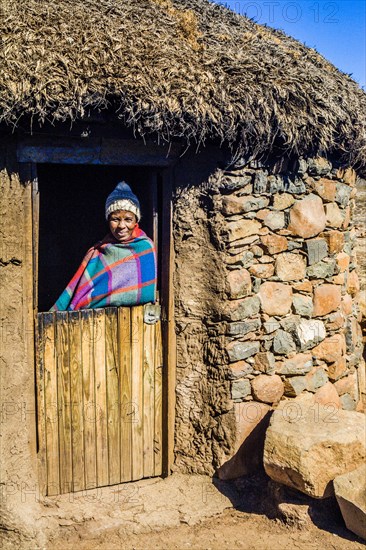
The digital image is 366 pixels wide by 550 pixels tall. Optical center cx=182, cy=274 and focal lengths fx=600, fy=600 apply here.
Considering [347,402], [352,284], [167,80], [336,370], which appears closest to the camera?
[167,80]

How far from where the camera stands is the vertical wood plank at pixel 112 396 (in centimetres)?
466

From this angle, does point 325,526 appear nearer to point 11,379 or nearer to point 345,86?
point 11,379

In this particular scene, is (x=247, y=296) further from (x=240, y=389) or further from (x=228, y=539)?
(x=228, y=539)

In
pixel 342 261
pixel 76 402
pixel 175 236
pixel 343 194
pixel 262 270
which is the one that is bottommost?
pixel 76 402

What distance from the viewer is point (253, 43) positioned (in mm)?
5168

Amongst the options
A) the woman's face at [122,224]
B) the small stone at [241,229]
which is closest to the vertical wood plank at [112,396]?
the woman's face at [122,224]

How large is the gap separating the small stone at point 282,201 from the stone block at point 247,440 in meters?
1.59

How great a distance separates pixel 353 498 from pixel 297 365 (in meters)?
1.17

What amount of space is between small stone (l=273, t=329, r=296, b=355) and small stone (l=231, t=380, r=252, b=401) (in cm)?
38

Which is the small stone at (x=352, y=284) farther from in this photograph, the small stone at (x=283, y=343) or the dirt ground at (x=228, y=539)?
the dirt ground at (x=228, y=539)

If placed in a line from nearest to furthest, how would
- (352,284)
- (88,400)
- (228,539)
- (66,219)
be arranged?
(228,539) < (88,400) < (352,284) < (66,219)

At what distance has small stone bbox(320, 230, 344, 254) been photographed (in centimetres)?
516

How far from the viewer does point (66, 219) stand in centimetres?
704

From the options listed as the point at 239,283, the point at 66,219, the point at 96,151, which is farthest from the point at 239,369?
the point at 66,219
